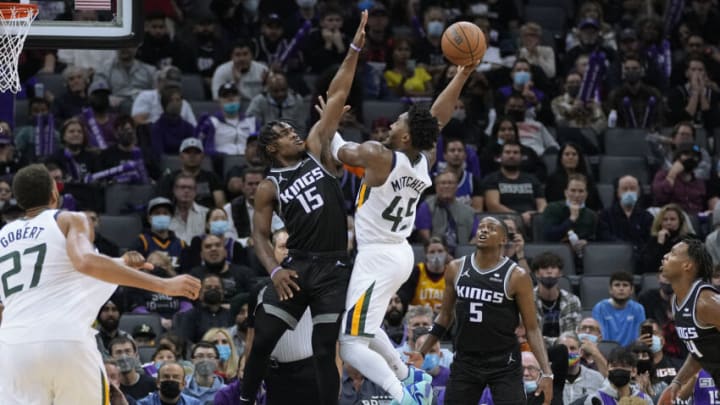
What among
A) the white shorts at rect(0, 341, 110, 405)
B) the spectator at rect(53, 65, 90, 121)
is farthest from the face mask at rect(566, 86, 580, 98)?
the white shorts at rect(0, 341, 110, 405)

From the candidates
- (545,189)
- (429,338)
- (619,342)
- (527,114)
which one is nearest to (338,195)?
(429,338)

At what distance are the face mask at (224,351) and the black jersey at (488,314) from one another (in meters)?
3.56

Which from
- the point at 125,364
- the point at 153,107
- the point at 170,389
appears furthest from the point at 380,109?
the point at 170,389

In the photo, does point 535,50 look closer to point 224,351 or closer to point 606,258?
point 606,258

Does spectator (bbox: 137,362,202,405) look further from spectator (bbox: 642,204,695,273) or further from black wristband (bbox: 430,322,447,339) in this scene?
spectator (bbox: 642,204,695,273)

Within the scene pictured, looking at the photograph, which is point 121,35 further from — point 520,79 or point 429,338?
point 520,79

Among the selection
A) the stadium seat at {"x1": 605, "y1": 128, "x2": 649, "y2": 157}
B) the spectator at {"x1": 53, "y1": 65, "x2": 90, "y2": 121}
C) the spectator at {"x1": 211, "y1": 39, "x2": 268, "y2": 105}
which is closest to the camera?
the spectator at {"x1": 53, "y1": 65, "x2": 90, "y2": 121}

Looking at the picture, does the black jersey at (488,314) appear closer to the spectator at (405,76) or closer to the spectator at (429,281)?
the spectator at (429,281)

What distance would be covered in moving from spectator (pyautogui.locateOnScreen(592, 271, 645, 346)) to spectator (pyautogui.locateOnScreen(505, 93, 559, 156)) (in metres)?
3.66

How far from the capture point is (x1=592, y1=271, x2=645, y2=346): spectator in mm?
15414

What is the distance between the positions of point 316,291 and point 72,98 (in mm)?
9067

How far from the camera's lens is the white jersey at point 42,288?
29.2 ft

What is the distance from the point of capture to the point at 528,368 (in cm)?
1332

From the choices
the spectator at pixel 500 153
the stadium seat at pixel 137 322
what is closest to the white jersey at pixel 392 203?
the stadium seat at pixel 137 322
